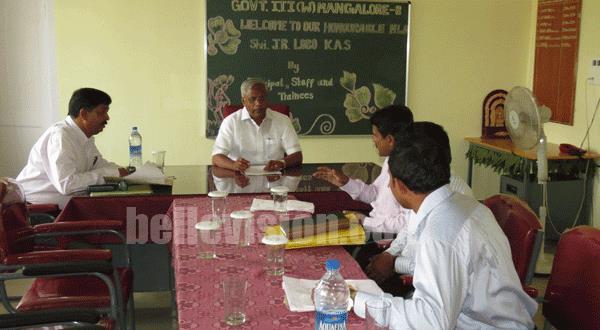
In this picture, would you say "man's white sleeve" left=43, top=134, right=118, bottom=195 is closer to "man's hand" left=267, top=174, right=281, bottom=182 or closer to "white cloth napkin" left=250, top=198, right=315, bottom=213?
"man's hand" left=267, top=174, right=281, bottom=182

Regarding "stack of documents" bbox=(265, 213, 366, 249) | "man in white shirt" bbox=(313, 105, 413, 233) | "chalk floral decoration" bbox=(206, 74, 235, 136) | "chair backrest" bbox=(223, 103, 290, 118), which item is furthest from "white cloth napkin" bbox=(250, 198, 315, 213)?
"chalk floral decoration" bbox=(206, 74, 235, 136)

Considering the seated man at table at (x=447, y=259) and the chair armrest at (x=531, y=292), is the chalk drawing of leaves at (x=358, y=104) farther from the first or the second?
the seated man at table at (x=447, y=259)

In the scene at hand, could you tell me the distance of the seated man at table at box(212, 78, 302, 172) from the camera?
3.79m

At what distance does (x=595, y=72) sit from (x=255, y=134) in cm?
244

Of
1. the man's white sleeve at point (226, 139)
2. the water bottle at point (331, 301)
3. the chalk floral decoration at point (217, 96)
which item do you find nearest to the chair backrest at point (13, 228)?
the water bottle at point (331, 301)

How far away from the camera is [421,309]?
1427mm

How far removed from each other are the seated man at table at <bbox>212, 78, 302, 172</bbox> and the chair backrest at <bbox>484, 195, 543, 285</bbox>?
5.86ft

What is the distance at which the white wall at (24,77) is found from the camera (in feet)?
15.4

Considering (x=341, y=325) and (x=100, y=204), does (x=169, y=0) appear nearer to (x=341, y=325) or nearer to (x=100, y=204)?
(x=100, y=204)

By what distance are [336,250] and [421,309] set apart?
704mm

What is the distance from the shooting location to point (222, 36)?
4820mm

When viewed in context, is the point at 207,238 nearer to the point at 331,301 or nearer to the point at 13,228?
the point at 331,301

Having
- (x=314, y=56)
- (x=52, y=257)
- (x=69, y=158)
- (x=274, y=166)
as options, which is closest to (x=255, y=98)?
(x=274, y=166)

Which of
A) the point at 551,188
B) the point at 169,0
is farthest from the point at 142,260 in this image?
the point at 551,188
